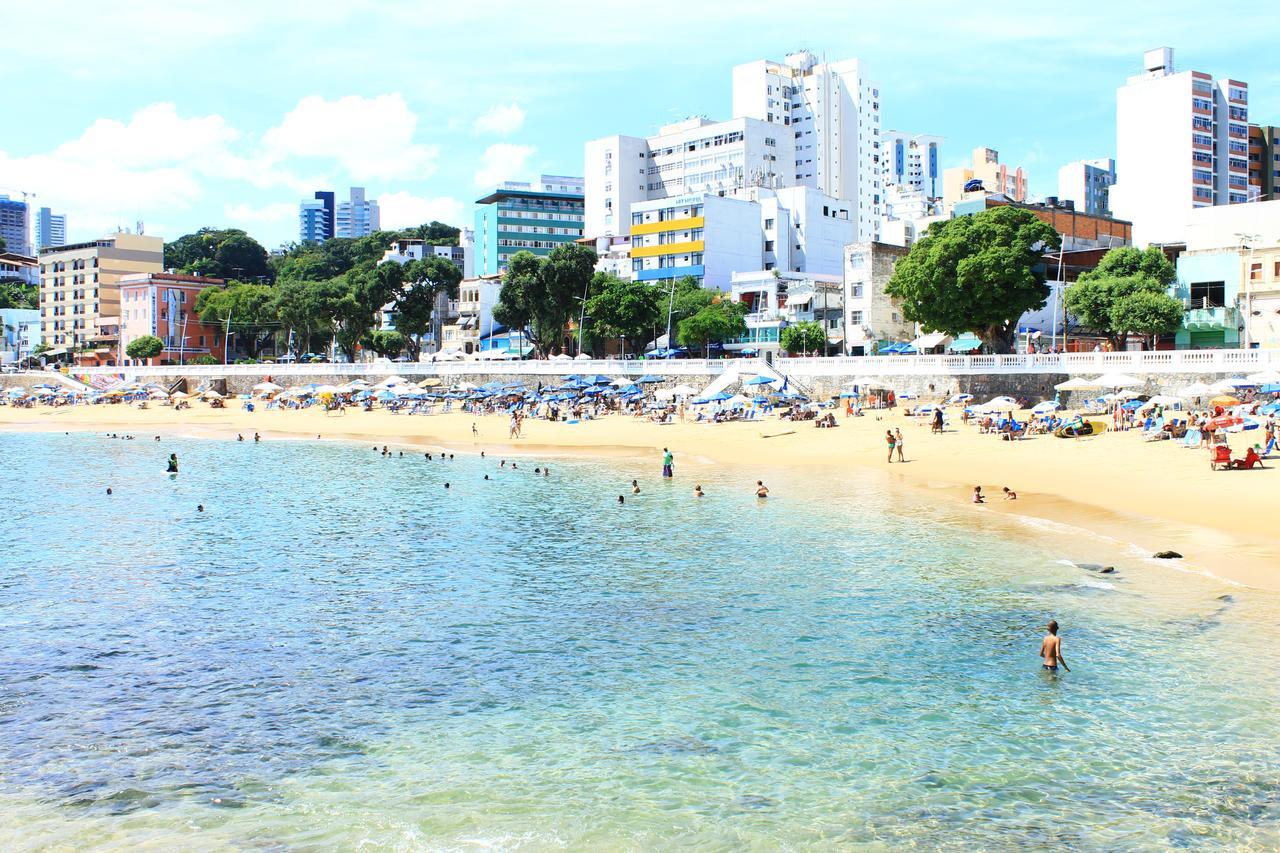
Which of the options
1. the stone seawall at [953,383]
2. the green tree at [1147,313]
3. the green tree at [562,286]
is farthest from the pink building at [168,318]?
the green tree at [1147,313]

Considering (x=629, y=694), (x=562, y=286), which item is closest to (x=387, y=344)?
(x=562, y=286)

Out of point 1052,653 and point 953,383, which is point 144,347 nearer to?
point 953,383

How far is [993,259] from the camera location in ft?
181

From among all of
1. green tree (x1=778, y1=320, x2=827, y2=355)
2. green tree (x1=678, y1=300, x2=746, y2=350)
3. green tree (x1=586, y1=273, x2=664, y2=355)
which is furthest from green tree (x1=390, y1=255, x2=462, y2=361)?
green tree (x1=778, y1=320, x2=827, y2=355)

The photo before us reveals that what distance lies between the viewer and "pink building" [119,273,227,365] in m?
120

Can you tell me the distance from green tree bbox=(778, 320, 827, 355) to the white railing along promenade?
13.0 meters

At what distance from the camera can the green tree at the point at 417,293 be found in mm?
94375

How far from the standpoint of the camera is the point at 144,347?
113312 mm

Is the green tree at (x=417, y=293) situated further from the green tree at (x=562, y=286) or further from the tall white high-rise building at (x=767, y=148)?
the tall white high-rise building at (x=767, y=148)

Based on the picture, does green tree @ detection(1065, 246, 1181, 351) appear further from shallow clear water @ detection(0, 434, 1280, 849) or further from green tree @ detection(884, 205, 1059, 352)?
shallow clear water @ detection(0, 434, 1280, 849)

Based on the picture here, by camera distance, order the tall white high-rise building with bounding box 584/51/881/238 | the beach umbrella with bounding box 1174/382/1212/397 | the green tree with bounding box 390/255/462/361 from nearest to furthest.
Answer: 1. the beach umbrella with bounding box 1174/382/1212/397
2. the green tree with bounding box 390/255/462/361
3. the tall white high-rise building with bounding box 584/51/881/238

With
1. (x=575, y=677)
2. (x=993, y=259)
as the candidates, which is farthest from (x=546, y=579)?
(x=993, y=259)

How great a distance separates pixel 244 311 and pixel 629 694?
360 ft

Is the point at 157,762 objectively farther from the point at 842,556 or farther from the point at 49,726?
the point at 842,556
